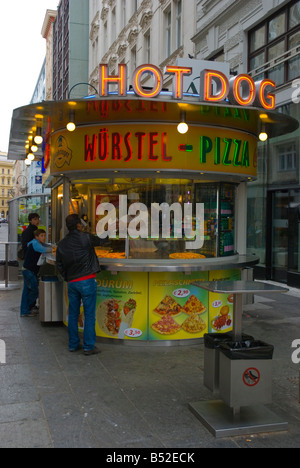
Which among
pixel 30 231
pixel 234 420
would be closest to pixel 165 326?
pixel 234 420

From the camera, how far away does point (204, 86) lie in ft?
18.4

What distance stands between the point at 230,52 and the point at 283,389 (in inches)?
471

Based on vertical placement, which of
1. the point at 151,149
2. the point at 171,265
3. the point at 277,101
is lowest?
the point at 171,265

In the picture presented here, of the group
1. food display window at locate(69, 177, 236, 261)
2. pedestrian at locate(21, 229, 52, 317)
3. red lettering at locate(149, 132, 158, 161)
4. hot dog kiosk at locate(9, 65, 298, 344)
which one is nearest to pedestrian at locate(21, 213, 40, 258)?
pedestrian at locate(21, 229, 52, 317)

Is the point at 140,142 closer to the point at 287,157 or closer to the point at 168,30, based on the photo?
the point at 287,157

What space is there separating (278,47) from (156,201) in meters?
7.92

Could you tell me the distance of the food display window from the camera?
6.75 metres

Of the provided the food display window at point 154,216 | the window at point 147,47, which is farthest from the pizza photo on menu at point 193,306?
the window at point 147,47

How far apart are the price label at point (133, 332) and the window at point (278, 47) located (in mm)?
8207

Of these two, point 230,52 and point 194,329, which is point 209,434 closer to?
point 194,329

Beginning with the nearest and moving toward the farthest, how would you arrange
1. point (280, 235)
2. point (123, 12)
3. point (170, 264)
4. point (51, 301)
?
point (170, 264), point (51, 301), point (280, 235), point (123, 12)

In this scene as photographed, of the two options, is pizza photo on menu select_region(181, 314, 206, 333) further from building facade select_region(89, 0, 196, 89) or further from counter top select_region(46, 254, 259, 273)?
building facade select_region(89, 0, 196, 89)

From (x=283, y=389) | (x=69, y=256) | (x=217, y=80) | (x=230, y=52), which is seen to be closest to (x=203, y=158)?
(x=217, y=80)

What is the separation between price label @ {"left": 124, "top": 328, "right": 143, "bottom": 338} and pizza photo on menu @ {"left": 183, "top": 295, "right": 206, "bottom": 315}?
2.42ft
